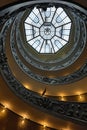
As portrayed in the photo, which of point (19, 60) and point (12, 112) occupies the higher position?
point (19, 60)

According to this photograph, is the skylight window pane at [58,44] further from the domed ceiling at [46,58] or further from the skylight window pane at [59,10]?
the skylight window pane at [59,10]

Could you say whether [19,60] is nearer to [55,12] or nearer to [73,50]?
[73,50]

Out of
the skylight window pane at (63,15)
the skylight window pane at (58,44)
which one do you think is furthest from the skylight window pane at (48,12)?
the skylight window pane at (58,44)

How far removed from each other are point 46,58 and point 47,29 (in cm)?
276

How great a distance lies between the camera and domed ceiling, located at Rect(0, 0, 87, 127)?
10820mm

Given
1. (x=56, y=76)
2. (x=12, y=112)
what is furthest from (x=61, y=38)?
(x=12, y=112)

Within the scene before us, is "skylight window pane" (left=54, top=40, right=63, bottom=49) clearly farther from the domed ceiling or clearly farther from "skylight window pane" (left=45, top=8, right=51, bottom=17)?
"skylight window pane" (left=45, top=8, right=51, bottom=17)

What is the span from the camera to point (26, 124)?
10852 mm

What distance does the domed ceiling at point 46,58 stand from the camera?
35.5 ft

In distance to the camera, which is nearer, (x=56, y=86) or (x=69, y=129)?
(x=69, y=129)

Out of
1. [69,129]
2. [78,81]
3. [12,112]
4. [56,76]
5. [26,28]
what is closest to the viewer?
[69,129]

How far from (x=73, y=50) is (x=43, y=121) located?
6.84 meters

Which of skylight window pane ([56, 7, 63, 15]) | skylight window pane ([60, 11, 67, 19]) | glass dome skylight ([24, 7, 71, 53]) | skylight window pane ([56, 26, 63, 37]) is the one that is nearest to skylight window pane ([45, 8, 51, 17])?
glass dome skylight ([24, 7, 71, 53])

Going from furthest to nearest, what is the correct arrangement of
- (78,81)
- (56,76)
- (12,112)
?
(56,76)
(78,81)
(12,112)
